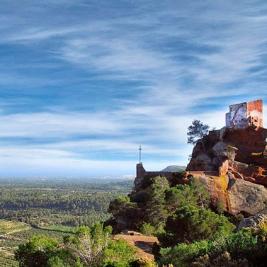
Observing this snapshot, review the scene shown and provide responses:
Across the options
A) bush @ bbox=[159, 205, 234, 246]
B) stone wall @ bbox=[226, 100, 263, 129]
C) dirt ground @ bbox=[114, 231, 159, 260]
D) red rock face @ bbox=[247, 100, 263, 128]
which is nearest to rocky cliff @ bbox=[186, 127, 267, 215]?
stone wall @ bbox=[226, 100, 263, 129]

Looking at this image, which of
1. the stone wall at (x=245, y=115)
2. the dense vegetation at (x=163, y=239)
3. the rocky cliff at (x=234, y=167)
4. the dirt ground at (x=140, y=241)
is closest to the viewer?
the dense vegetation at (x=163, y=239)

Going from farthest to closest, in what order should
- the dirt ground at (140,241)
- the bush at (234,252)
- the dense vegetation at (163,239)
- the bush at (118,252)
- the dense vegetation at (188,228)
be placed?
the dirt ground at (140,241), the bush at (118,252), the dense vegetation at (163,239), the dense vegetation at (188,228), the bush at (234,252)

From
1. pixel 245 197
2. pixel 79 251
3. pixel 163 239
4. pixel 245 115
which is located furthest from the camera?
pixel 245 115

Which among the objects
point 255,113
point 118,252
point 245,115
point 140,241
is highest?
point 255,113

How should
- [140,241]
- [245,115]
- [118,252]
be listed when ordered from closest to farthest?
1. [118,252]
2. [140,241]
3. [245,115]

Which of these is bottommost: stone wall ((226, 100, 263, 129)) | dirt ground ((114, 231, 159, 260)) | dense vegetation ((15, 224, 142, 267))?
dirt ground ((114, 231, 159, 260))

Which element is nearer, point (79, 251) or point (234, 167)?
point (79, 251)

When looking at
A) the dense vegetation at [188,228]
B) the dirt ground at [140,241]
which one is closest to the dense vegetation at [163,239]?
the dense vegetation at [188,228]

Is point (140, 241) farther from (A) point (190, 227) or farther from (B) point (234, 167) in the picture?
(B) point (234, 167)

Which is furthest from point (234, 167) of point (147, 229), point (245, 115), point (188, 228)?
point (188, 228)

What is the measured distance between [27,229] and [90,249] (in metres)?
157

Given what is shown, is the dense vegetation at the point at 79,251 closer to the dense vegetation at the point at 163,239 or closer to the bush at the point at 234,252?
the dense vegetation at the point at 163,239

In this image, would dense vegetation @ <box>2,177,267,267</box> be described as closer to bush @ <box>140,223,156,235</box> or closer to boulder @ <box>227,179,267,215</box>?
bush @ <box>140,223,156,235</box>

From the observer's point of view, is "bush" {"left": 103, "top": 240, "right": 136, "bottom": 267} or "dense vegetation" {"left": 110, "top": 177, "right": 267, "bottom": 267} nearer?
"dense vegetation" {"left": 110, "top": 177, "right": 267, "bottom": 267}
